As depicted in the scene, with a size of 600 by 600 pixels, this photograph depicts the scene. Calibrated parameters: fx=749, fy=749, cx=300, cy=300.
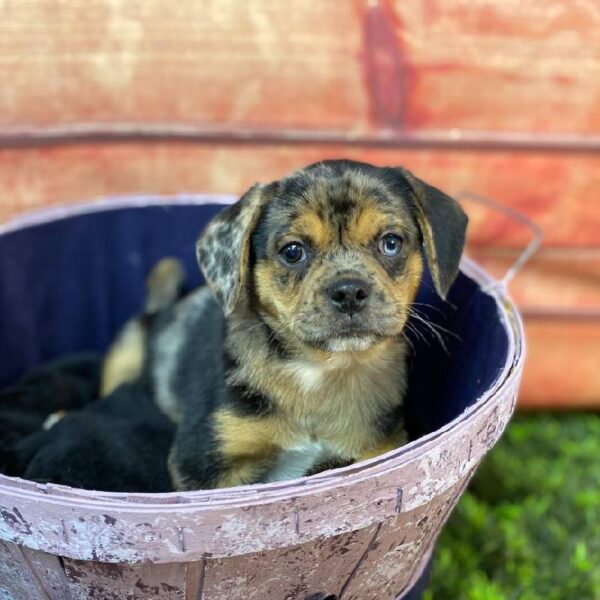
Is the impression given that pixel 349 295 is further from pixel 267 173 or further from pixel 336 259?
pixel 267 173

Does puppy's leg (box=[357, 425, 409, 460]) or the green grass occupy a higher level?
puppy's leg (box=[357, 425, 409, 460])

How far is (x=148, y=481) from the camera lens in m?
2.44

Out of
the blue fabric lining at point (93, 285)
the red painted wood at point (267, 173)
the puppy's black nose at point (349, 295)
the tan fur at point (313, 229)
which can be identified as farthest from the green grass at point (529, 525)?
the tan fur at point (313, 229)

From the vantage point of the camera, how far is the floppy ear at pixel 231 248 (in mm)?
2197

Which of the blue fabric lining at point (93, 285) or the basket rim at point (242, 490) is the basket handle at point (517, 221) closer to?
the blue fabric lining at point (93, 285)

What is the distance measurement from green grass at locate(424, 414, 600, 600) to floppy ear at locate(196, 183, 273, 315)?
4.49ft

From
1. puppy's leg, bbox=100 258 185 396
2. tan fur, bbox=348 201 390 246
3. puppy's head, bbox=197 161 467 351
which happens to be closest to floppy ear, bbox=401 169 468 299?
puppy's head, bbox=197 161 467 351

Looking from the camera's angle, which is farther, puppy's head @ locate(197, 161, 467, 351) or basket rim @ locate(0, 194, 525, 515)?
puppy's head @ locate(197, 161, 467, 351)

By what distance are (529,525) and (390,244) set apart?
1.52 metres

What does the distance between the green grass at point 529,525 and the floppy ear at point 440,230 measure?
120 centimetres

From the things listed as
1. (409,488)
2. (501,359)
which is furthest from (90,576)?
(501,359)

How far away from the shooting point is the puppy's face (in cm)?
200

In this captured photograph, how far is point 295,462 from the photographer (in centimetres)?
226

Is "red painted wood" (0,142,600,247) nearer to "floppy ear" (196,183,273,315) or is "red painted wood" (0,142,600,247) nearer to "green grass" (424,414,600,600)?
"green grass" (424,414,600,600)
